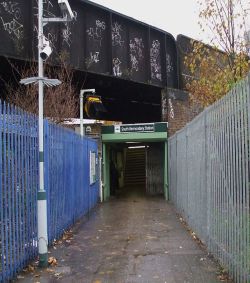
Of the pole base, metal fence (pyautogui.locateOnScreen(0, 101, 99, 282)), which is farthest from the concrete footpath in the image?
metal fence (pyautogui.locateOnScreen(0, 101, 99, 282))

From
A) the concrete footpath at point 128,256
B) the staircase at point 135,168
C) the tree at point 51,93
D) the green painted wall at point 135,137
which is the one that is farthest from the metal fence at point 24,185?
the staircase at point 135,168

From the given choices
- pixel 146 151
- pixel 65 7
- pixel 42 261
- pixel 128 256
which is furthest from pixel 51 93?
pixel 42 261

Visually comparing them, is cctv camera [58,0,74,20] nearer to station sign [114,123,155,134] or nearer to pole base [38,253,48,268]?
pole base [38,253,48,268]

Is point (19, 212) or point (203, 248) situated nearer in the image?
point (19, 212)

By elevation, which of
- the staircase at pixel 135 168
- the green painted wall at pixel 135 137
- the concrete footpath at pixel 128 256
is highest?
the green painted wall at pixel 135 137

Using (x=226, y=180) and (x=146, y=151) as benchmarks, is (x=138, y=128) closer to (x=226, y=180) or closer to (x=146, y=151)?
(x=146, y=151)

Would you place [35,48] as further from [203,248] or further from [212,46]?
[203,248]

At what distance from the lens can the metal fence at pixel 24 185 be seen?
6.88 m

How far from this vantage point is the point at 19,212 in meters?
7.53

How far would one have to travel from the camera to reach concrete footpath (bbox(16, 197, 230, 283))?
711 centimetres

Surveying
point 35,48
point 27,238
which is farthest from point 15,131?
point 35,48

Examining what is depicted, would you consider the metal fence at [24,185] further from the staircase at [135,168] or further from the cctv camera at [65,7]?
the staircase at [135,168]

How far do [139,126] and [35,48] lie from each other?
821cm

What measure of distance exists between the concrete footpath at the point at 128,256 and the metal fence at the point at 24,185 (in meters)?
0.41
